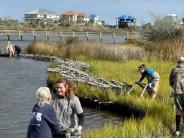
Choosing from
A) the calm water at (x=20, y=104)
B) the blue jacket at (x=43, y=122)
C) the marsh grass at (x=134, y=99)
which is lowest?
the calm water at (x=20, y=104)

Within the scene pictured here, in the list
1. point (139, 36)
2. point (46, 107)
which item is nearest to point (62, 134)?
point (46, 107)

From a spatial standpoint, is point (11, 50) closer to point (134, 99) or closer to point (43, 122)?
point (134, 99)

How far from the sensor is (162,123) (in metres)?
13.6

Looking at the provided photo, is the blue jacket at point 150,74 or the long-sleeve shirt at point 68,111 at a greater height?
the long-sleeve shirt at point 68,111

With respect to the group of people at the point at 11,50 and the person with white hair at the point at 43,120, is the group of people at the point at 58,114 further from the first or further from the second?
the group of people at the point at 11,50

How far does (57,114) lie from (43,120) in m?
0.68

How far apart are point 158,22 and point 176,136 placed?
31503 millimetres

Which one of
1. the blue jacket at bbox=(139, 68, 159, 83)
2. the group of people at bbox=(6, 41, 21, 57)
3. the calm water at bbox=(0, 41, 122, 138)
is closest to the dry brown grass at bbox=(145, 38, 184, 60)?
the calm water at bbox=(0, 41, 122, 138)

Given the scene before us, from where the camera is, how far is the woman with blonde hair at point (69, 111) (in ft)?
27.7

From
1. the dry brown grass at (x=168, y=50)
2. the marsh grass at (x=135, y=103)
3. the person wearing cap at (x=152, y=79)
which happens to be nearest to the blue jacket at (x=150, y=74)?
the person wearing cap at (x=152, y=79)

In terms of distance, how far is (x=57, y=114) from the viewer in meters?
8.55

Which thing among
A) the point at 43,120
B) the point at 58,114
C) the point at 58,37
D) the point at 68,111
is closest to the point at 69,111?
the point at 68,111

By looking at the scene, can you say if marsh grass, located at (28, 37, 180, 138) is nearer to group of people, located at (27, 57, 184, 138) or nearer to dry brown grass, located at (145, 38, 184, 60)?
dry brown grass, located at (145, 38, 184, 60)

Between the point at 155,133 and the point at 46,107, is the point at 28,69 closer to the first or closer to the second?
the point at 155,133
